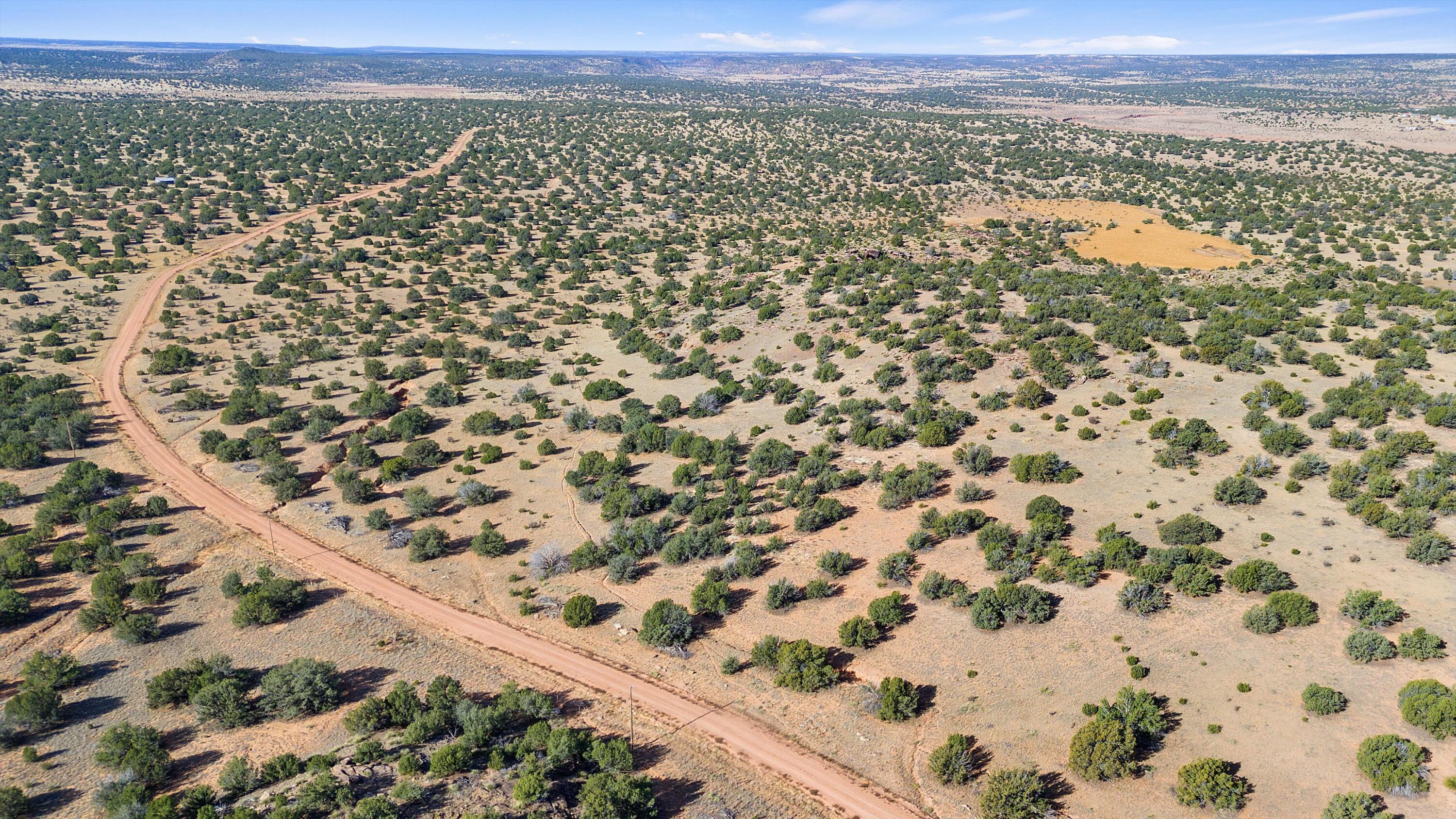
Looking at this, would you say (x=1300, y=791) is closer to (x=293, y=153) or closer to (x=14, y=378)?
(x=14, y=378)

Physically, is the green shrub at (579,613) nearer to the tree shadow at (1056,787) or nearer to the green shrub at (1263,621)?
the tree shadow at (1056,787)

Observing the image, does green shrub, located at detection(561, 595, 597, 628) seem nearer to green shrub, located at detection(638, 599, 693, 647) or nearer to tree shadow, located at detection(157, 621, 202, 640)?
green shrub, located at detection(638, 599, 693, 647)

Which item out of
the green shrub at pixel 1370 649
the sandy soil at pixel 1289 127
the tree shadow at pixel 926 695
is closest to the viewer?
the green shrub at pixel 1370 649

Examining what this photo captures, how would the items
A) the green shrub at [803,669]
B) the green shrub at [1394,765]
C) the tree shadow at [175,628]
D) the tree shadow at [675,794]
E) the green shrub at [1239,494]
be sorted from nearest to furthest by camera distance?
the green shrub at [1394,765], the tree shadow at [675,794], the green shrub at [803,669], the tree shadow at [175,628], the green shrub at [1239,494]

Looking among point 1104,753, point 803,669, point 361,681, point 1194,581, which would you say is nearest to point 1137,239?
point 1194,581

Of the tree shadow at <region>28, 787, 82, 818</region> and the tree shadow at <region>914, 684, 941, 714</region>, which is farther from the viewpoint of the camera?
the tree shadow at <region>914, 684, 941, 714</region>

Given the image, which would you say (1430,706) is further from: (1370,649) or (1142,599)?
(1142,599)

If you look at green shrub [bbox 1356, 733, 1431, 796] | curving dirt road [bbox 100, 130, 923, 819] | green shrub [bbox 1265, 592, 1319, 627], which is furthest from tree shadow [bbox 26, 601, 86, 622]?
green shrub [bbox 1265, 592, 1319, 627]

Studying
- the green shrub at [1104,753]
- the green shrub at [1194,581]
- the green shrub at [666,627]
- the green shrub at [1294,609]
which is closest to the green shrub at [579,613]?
the green shrub at [666,627]
